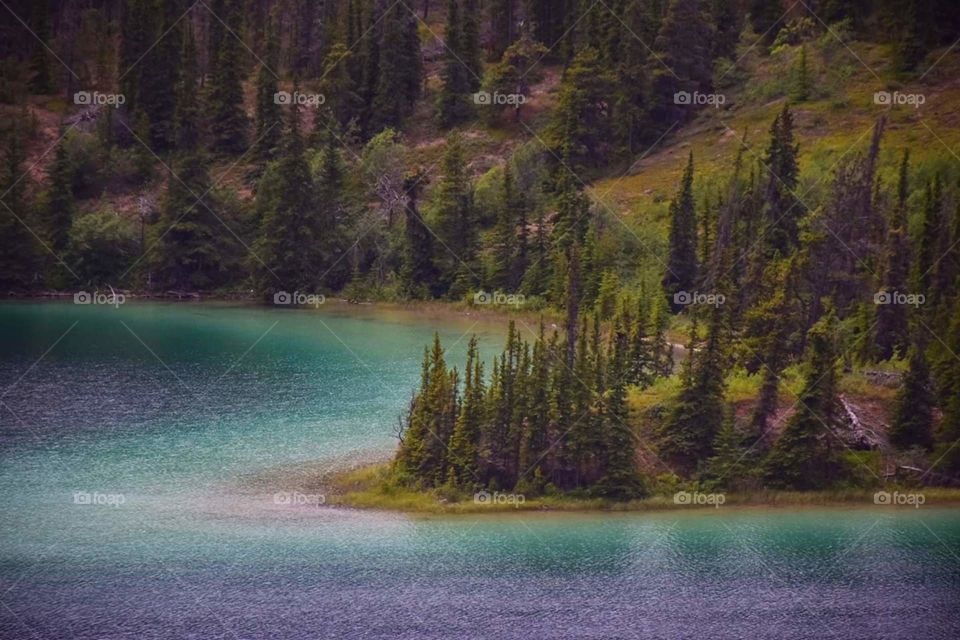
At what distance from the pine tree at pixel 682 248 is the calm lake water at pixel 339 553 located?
1176 inches

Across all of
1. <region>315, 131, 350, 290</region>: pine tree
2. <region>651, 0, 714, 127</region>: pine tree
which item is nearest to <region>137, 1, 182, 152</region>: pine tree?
<region>315, 131, 350, 290</region>: pine tree

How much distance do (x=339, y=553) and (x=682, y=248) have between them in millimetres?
47456

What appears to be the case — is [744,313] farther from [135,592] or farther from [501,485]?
[135,592]

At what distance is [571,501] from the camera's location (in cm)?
4125

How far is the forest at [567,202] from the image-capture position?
4384cm

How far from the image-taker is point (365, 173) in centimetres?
10650

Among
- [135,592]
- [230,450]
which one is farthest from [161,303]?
[135,592]

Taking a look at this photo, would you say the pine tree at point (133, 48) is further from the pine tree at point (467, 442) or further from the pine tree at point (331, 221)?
the pine tree at point (467, 442)

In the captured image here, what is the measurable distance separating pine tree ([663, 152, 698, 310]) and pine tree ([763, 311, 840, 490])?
32.9m

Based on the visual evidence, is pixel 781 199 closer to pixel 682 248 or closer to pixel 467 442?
pixel 682 248

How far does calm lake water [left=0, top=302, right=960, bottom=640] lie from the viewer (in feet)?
103

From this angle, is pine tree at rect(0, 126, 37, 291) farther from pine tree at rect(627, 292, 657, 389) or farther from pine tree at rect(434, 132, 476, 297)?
pine tree at rect(627, 292, 657, 389)

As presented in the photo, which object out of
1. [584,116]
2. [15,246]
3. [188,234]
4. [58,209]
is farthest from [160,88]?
[584,116]

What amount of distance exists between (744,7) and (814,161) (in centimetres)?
4310
